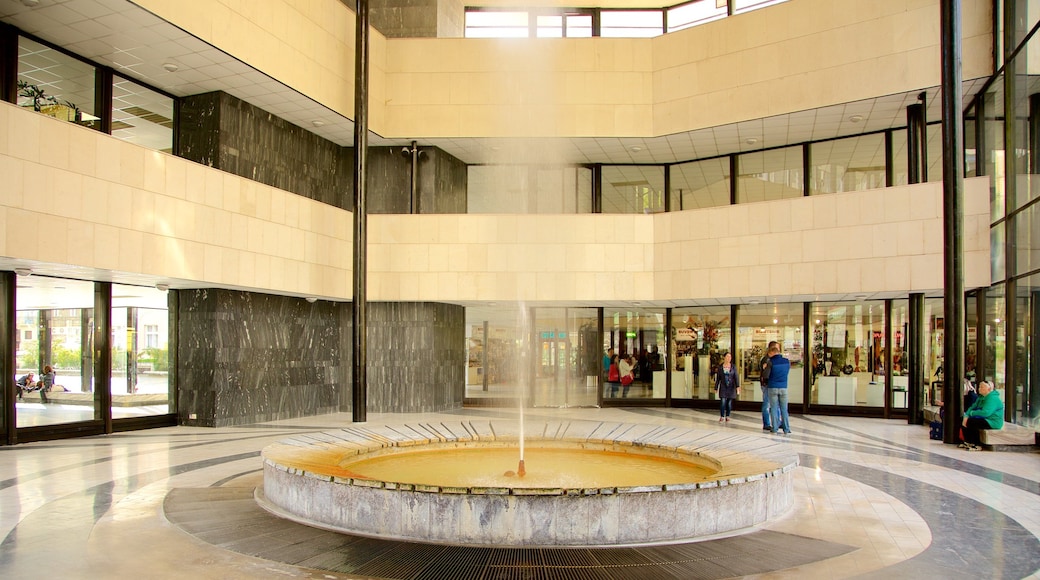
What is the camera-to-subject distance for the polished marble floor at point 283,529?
6445 millimetres

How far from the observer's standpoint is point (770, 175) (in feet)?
72.7

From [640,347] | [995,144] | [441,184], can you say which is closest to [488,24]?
[441,184]

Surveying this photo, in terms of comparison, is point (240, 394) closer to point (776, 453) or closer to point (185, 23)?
point (185, 23)

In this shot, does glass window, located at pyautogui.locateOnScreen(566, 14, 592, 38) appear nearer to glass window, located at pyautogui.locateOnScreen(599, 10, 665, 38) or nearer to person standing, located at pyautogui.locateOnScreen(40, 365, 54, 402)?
glass window, located at pyautogui.locateOnScreen(599, 10, 665, 38)

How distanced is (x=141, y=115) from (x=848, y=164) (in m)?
17.7

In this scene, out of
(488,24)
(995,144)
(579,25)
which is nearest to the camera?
(995,144)

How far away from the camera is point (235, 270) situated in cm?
1689

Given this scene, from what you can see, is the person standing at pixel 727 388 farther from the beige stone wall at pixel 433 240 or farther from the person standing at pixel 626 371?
the person standing at pixel 626 371

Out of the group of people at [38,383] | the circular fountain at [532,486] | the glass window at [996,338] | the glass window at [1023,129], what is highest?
the glass window at [1023,129]

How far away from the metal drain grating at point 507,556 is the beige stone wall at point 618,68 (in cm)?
1152

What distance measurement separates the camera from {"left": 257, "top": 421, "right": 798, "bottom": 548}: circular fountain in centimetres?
686

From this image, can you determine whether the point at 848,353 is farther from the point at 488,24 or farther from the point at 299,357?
the point at 488,24

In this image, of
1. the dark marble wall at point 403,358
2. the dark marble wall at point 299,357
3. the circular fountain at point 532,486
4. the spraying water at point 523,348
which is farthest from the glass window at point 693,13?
the circular fountain at point 532,486

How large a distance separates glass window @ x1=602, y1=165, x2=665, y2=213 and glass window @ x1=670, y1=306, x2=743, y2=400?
11.2 feet
